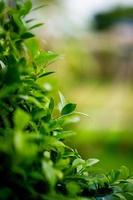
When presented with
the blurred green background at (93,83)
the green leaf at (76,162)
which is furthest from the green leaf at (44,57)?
the blurred green background at (93,83)

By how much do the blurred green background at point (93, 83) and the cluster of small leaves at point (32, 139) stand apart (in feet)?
5.91

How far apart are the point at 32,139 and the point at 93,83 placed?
454 inches

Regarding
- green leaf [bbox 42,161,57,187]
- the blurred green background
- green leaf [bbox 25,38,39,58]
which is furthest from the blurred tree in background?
green leaf [bbox 42,161,57,187]

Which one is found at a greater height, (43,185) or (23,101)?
(23,101)

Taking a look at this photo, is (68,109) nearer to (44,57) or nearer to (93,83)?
(44,57)

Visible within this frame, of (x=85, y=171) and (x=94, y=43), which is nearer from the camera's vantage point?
(x=85, y=171)

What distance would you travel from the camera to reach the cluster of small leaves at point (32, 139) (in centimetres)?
67

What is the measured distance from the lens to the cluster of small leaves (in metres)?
0.67

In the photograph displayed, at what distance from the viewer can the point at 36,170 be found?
706mm

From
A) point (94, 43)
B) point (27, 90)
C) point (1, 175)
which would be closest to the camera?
point (1, 175)

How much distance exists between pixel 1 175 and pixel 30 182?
44 mm

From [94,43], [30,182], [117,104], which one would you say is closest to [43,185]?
[30,182]

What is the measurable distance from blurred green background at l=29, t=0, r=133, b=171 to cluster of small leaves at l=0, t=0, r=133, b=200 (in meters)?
1.80

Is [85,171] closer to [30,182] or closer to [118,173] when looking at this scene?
[118,173]
